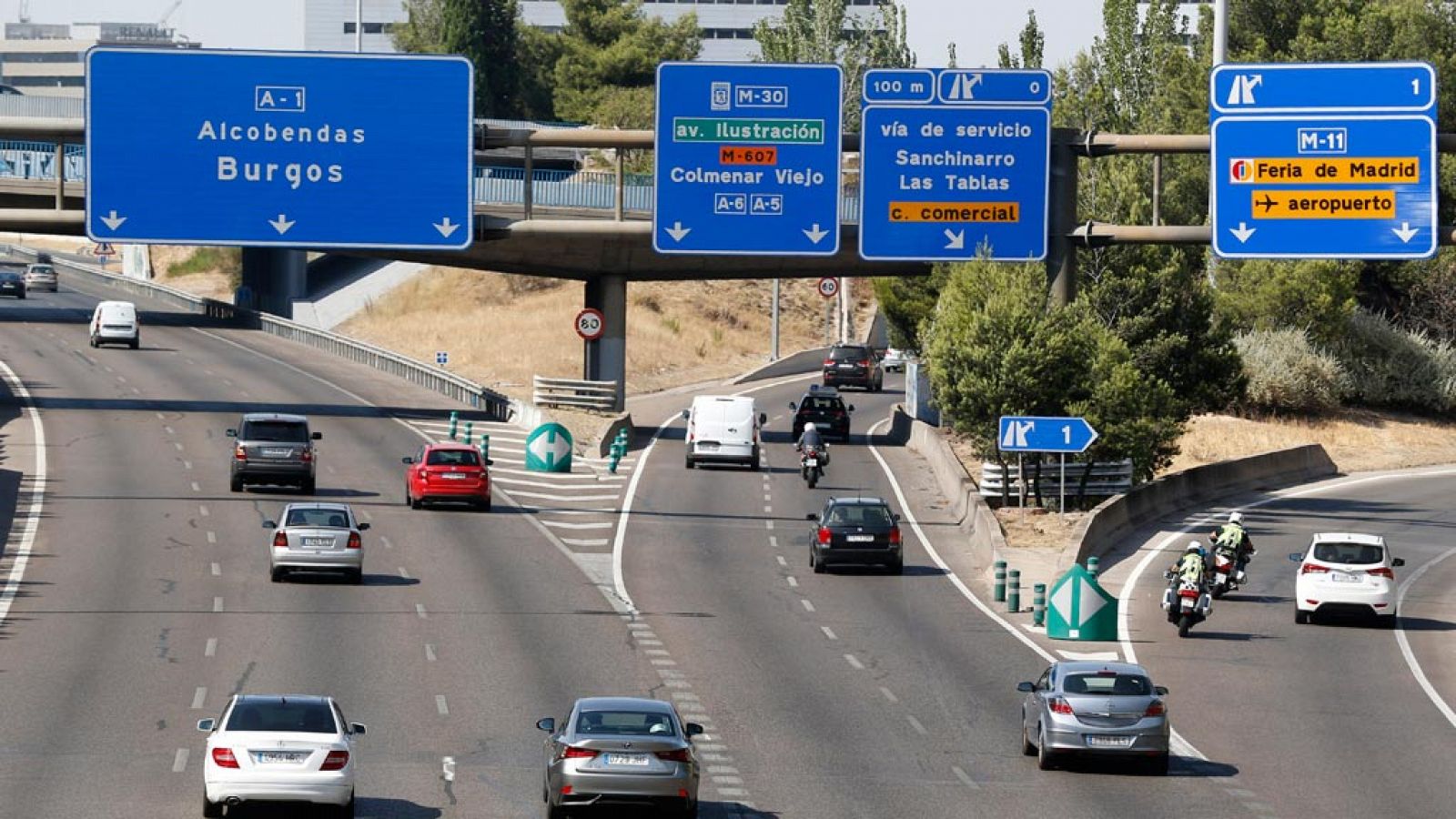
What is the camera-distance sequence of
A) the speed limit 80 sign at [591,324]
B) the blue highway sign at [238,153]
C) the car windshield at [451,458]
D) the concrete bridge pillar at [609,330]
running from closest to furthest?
the blue highway sign at [238,153] < the car windshield at [451,458] < the speed limit 80 sign at [591,324] < the concrete bridge pillar at [609,330]

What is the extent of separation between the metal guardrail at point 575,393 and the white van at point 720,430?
830 centimetres

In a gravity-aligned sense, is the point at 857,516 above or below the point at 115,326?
below

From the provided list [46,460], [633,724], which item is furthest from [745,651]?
[46,460]

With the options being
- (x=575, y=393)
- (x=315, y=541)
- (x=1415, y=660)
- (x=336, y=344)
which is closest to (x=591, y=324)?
(x=575, y=393)

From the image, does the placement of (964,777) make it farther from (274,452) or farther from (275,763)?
(274,452)

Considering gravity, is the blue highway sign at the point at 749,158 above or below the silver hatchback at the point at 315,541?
above

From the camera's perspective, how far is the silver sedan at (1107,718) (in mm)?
26219

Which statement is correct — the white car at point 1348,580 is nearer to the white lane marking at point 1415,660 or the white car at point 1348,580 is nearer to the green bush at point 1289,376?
the white lane marking at point 1415,660

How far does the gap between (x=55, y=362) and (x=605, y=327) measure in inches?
1019

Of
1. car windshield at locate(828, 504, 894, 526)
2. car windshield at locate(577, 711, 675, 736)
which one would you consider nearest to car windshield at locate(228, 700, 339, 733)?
car windshield at locate(577, 711, 675, 736)

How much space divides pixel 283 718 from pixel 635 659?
12.2m

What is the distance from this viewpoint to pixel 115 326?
89250 millimetres

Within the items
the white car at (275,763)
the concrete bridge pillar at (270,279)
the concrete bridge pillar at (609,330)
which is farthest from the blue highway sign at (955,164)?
the concrete bridge pillar at (270,279)

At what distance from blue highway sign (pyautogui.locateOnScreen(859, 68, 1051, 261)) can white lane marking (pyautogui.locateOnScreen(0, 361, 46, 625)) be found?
1581 centimetres
